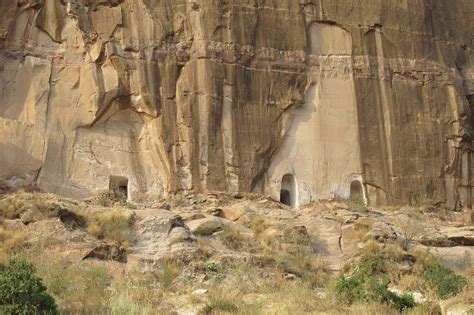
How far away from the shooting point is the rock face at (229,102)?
2809 cm

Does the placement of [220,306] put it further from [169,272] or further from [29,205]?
[29,205]

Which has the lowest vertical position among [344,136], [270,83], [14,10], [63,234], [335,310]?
[335,310]

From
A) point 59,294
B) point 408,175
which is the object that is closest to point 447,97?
point 408,175

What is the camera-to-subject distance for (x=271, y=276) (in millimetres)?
19875

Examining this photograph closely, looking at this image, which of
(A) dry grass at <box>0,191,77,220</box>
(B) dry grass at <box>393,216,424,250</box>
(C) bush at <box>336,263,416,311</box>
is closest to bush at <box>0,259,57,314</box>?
(A) dry grass at <box>0,191,77,220</box>

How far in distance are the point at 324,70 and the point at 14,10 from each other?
10.8 meters

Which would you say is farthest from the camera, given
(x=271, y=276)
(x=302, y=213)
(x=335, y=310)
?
(x=302, y=213)

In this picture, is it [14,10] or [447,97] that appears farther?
[447,97]

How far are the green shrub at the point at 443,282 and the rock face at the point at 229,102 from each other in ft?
32.4

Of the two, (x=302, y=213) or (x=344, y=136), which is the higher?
(x=344, y=136)

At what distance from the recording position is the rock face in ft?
92.2

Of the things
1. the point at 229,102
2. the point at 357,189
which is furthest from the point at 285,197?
the point at 229,102

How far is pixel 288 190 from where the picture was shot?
29.8 meters

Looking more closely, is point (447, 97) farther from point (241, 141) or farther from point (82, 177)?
point (82, 177)
